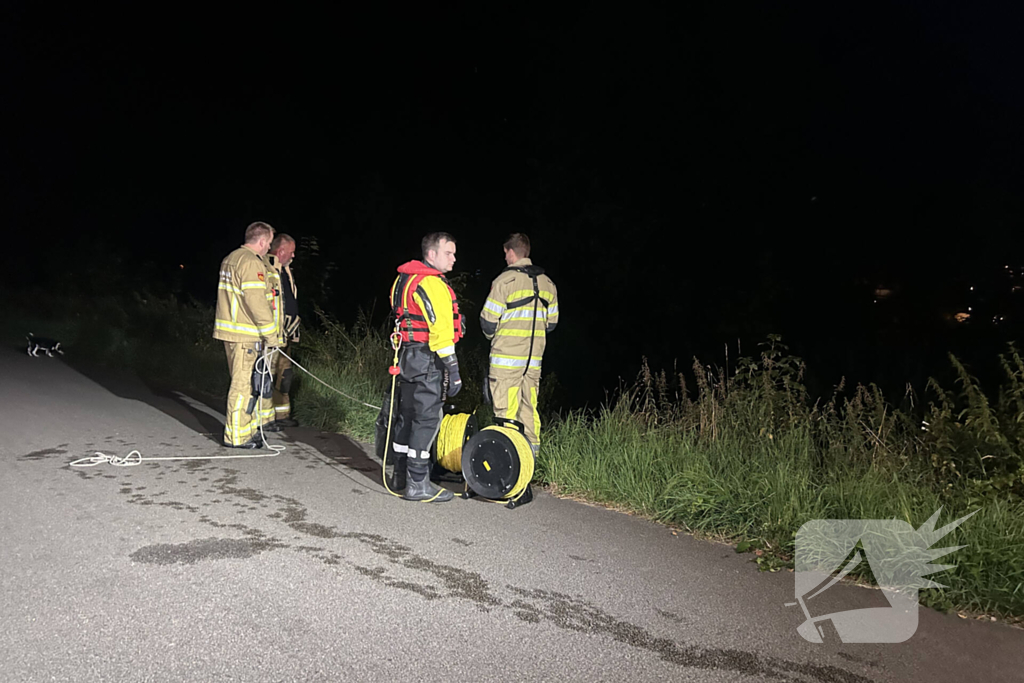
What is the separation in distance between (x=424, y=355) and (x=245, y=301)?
101 inches

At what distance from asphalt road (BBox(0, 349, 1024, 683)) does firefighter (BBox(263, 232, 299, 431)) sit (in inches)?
100

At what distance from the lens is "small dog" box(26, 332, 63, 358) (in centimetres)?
1538

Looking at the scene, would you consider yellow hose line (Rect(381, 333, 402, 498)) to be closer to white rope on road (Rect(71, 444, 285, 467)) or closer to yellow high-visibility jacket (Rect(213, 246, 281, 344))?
white rope on road (Rect(71, 444, 285, 467))

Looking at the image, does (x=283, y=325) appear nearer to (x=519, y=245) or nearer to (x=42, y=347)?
(x=519, y=245)

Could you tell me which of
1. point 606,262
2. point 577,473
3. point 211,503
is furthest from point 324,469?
point 606,262

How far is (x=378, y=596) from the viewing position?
4.43 m

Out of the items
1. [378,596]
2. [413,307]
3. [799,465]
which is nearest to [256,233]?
[413,307]

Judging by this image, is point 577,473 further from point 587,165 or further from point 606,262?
point 587,165

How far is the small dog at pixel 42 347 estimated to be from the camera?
15383mm

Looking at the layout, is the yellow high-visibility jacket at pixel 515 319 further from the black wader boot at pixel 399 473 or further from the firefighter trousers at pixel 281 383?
the firefighter trousers at pixel 281 383

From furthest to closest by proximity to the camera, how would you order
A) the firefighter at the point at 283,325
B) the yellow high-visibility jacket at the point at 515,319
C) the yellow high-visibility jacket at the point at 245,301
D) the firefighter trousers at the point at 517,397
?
the firefighter at the point at 283,325 < the yellow high-visibility jacket at the point at 245,301 < the firefighter trousers at the point at 517,397 < the yellow high-visibility jacket at the point at 515,319

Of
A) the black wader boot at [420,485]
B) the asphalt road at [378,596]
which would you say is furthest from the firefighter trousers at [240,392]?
the black wader boot at [420,485]

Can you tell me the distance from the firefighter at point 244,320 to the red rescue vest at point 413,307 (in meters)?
2.16

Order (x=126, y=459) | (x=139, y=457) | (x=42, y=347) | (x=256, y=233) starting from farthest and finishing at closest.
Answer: (x=42, y=347) < (x=256, y=233) < (x=139, y=457) < (x=126, y=459)
